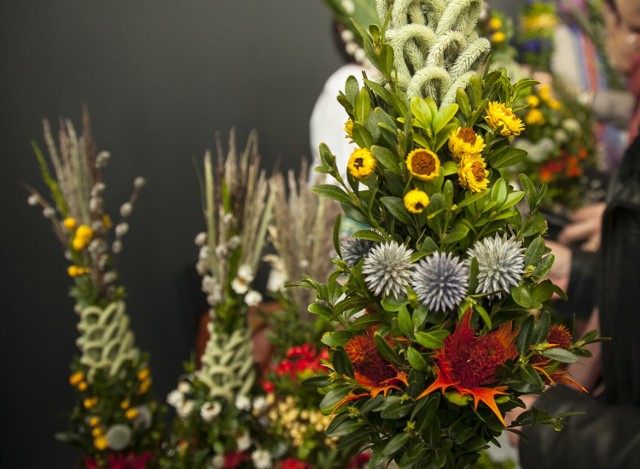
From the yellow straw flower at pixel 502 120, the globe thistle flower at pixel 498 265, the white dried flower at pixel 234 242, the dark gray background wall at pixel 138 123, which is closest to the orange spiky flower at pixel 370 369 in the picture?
the globe thistle flower at pixel 498 265

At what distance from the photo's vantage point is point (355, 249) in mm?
694

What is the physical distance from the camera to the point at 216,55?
2.16 m

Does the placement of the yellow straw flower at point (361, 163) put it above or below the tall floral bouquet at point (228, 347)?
above

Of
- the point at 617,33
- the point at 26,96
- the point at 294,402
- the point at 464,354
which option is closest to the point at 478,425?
the point at 464,354

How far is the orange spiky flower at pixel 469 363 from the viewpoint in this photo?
2.06 ft

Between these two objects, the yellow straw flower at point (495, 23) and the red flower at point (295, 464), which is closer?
the red flower at point (295, 464)

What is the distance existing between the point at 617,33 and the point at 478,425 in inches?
66.0

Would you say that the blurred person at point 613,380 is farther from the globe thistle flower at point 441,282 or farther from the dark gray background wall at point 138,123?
the dark gray background wall at point 138,123

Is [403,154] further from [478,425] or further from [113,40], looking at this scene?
[113,40]

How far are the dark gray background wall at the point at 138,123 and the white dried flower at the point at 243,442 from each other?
79cm

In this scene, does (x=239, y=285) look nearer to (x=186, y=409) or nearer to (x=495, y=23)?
(x=186, y=409)

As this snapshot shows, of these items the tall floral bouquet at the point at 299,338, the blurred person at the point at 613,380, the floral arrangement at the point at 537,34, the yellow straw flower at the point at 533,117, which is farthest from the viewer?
the floral arrangement at the point at 537,34

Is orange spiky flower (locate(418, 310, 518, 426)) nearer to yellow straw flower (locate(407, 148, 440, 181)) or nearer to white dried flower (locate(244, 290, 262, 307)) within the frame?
yellow straw flower (locate(407, 148, 440, 181))

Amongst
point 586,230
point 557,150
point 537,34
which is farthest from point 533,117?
point 537,34
